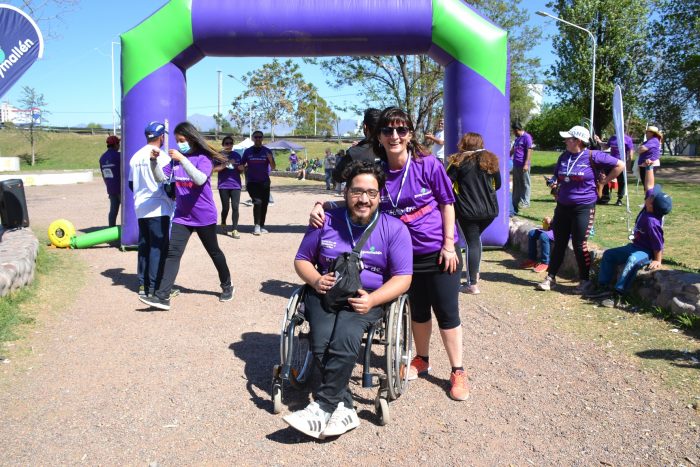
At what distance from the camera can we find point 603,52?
99.6 feet

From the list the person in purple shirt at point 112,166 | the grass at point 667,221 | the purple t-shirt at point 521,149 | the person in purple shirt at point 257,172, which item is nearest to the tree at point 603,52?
the grass at point 667,221

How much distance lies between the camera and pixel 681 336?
509 cm

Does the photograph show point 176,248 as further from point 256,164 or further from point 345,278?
point 256,164

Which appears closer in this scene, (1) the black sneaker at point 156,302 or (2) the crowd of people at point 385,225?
(2) the crowd of people at point 385,225

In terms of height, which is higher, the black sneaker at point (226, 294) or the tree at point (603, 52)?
the tree at point (603, 52)

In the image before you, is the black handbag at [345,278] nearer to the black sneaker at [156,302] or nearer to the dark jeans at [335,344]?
the dark jeans at [335,344]

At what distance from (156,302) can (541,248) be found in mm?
4652

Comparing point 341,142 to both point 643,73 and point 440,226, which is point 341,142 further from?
point 440,226

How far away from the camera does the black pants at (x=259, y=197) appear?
10828 mm

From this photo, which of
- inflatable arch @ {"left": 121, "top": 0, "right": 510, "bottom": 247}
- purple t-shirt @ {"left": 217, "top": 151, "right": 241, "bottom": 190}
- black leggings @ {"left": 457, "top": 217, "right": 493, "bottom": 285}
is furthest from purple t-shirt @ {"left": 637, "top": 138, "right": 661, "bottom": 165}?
purple t-shirt @ {"left": 217, "top": 151, "right": 241, "bottom": 190}

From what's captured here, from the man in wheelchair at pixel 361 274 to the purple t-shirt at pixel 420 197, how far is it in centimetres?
16

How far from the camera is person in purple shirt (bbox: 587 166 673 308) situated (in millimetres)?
5875

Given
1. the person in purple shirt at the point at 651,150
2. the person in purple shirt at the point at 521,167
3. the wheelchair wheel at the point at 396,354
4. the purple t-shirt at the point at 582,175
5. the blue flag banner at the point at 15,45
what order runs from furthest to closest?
the person in purple shirt at the point at 521,167
the person in purple shirt at the point at 651,150
the purple t-shirt at the point at 582,175
the blue flag banner at the point at 15,45
the wheelchair wheel at the point at 396,354

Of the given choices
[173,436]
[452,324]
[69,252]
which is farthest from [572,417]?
[69,252]
